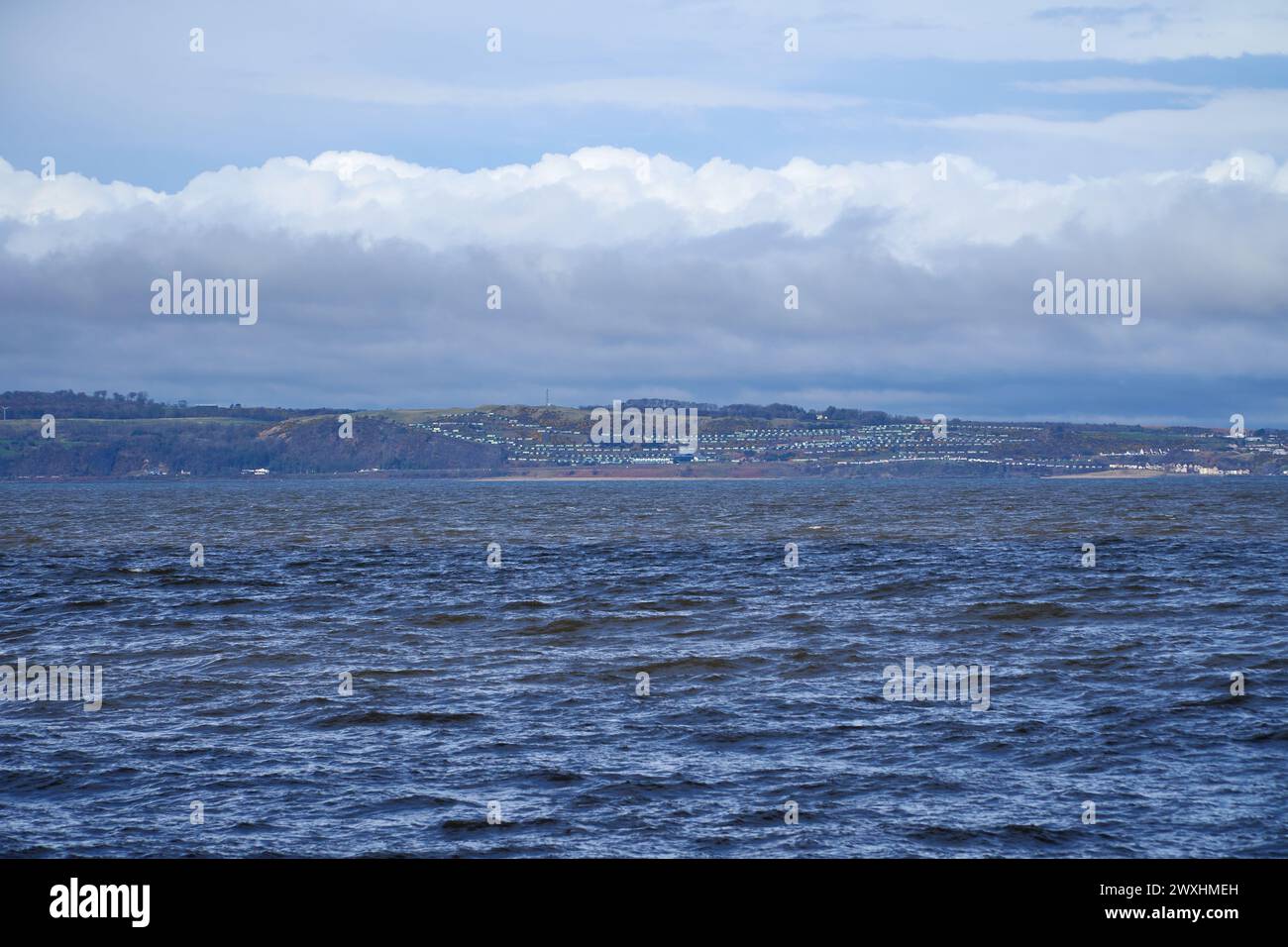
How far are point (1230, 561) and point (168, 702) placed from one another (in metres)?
42.0

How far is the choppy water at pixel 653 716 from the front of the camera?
14891mm

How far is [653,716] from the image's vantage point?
2102cm

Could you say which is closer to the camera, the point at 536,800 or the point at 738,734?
the point at 536,800

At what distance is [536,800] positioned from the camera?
16.0 metres

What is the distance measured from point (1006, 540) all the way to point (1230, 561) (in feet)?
55.1

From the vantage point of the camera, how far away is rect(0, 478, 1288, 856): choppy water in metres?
14.9
